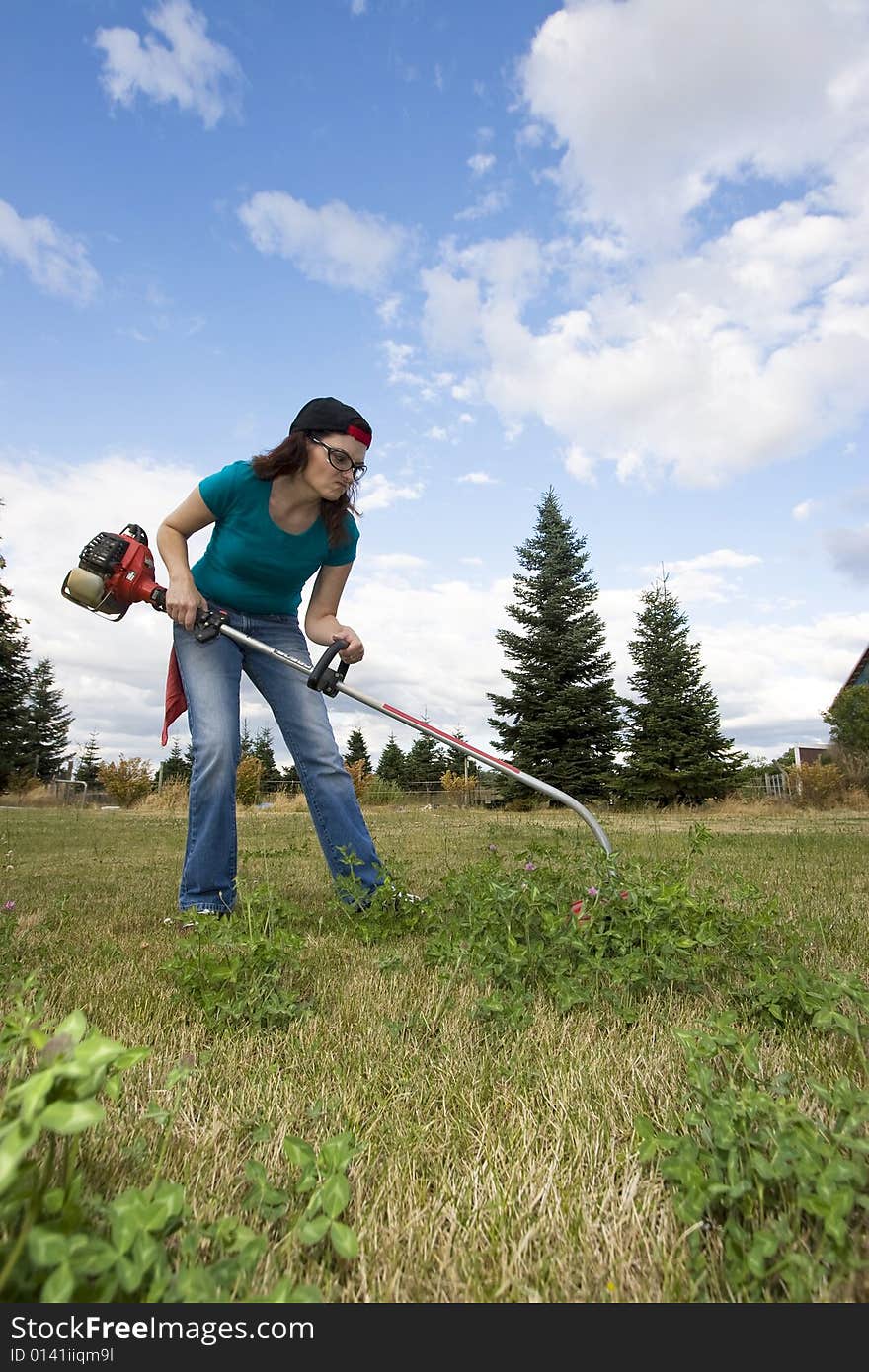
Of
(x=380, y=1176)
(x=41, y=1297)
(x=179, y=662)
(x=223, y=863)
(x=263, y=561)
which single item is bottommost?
(x=380, y=1176)

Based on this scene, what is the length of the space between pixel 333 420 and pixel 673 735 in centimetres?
1985

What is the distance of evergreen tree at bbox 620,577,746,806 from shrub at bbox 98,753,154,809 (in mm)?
14794

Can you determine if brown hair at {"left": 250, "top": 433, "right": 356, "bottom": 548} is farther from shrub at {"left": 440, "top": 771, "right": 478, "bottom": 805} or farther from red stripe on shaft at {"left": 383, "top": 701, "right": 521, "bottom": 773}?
shrub at {"left": 440, "top": 771, "right": 478, "bottom": 805}

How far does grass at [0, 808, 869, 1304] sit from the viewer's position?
971 mm

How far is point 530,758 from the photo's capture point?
2098 cm

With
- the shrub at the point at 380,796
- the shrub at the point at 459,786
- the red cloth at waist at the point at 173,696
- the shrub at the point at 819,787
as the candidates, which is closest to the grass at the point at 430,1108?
the red cloth at waist at the point at 173,696

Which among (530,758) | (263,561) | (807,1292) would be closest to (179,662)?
(263,561)

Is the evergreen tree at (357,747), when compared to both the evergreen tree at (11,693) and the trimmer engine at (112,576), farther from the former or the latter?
the trimmer engine at (112,576)

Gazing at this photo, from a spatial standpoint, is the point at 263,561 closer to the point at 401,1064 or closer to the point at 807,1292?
the point at 401,1064

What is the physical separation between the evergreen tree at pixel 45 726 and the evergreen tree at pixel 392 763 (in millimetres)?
18891

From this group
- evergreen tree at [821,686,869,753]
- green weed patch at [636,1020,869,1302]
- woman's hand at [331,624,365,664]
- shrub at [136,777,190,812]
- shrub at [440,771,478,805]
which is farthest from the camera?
shrub at [440,771,478,805]

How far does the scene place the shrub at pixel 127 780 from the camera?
23.3 m

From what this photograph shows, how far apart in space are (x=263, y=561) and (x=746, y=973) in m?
2.53

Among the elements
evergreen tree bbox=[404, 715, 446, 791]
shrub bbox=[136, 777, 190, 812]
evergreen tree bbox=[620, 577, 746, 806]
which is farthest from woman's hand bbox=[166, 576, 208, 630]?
evergreen tree bbox=[404, 715, 446, 791]
